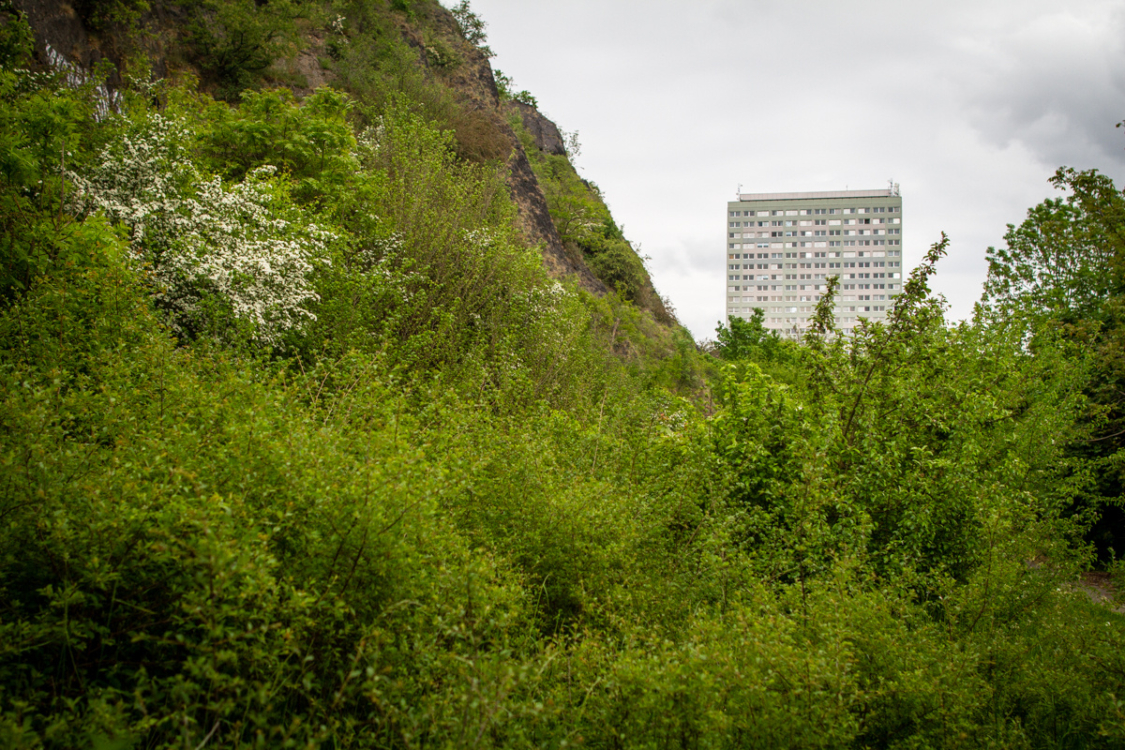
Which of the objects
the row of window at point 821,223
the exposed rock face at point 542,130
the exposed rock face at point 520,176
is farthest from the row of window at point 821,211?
the exposed rock face at point 520,176

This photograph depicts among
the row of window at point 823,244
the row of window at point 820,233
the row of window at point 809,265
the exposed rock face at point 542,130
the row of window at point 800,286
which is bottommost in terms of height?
the exposed rock face at point 542,130

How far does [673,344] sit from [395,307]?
17.8 metres

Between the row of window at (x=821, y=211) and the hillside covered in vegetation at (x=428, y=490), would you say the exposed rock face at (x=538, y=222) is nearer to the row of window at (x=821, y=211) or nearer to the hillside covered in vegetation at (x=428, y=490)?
the hillside covered in vegetation at (x=428, y=490)

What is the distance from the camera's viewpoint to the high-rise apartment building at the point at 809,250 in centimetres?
9044

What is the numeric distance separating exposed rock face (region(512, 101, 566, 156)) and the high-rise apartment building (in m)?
61.0

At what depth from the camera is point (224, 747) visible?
2.18 metres

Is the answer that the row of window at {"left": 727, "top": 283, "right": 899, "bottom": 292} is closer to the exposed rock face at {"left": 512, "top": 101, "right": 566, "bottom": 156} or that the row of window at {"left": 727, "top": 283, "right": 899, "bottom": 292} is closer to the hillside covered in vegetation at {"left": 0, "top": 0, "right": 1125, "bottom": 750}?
the exposed rock face at {"left": 512, "top": 101, "right": 566, "bottom": 156}

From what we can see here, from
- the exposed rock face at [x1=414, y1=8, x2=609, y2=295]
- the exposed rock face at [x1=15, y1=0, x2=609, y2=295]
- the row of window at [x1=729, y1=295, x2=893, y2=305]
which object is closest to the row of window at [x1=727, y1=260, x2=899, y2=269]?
the row of window at [x1=729, y1=295, x2=893, y2=305]

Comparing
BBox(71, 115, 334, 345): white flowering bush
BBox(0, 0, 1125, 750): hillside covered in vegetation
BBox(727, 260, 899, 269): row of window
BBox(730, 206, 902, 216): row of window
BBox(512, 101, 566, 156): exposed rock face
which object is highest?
BBox(730, 206, 902, 216): row of window

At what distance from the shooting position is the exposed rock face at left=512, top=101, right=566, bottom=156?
3534 centimetres

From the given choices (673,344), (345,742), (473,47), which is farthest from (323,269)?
(473,47)

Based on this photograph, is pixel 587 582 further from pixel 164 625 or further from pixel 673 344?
pixel 673 344

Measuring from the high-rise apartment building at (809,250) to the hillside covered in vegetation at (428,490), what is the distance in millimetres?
86433

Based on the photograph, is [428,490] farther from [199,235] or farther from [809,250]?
[809,250]
